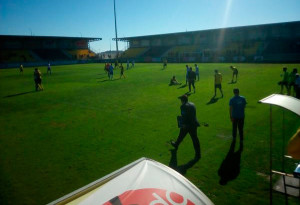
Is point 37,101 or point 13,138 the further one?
point 37,101

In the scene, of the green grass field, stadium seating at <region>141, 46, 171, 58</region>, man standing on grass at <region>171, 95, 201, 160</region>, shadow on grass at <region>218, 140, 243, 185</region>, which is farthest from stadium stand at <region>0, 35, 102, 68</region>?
shadow on grass at <region>218, 140, 243, 185</region>

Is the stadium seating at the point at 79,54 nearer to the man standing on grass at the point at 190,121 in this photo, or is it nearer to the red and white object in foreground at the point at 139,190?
the man standing on grass at the point at 190,121

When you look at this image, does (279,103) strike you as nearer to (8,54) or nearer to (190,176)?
(190,176)

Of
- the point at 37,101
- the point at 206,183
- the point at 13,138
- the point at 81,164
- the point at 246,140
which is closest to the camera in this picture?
the point at 206,183

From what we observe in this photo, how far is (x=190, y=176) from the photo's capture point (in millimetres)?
5590

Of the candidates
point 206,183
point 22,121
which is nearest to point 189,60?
point 22,121

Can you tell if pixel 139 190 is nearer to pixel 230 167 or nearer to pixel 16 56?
pixel 230 167

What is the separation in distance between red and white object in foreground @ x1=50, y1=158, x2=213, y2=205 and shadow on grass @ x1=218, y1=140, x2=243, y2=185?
3.56 m

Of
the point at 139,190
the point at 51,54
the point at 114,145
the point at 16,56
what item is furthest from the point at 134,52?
the point at 139,190

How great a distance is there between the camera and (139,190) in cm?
198

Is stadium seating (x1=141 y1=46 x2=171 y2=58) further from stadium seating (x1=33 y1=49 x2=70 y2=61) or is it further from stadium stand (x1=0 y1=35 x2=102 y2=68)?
stadium seating (x1=33 y1=49 x2=70 y2=61)

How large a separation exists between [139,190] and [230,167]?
15.2 ft

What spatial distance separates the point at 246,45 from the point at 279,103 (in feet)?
201

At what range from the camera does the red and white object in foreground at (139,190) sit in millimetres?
1837
